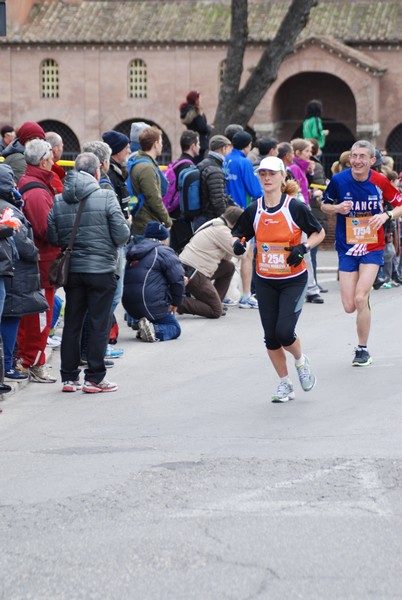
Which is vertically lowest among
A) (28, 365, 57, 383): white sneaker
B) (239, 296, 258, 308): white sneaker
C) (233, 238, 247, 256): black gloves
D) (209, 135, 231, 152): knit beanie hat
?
(239, 296, 258, 308): white sneaker

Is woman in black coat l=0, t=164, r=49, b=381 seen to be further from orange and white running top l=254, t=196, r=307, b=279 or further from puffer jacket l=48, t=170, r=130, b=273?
orange and white running top l=254, t=196, r=307, b=279

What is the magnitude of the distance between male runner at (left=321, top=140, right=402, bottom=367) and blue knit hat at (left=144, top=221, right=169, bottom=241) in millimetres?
2606

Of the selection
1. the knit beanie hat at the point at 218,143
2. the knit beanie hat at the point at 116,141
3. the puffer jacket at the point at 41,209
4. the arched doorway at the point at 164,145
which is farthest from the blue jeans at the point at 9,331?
the arched doorway at the point at 164,145

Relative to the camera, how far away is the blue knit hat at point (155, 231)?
13.9m

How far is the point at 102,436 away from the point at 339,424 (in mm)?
1648

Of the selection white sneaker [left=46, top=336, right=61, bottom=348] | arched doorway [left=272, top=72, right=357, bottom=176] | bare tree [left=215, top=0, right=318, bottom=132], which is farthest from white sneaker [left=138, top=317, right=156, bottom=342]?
arched doorway [left=272, top=72, right=357, bottom=176]

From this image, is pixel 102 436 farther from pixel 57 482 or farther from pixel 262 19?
pixel 262 19

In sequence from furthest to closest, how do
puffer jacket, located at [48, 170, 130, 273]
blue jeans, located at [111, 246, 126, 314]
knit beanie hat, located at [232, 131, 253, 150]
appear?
knit beanie hat, located at [232, 131, 253, 150] → blue jeans, located at [111, 246, 126, 314] → puffer jacket, located at [48, 170, 130, 273]

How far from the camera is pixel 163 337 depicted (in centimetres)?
1386

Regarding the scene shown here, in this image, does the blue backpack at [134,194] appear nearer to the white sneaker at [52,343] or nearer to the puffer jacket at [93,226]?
the white sneaker at [52,343]

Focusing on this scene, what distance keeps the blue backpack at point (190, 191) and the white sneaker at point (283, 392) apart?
605 cm

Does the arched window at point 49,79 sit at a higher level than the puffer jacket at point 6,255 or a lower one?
lower

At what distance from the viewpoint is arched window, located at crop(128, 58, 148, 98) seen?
181 ft

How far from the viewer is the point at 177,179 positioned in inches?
642
